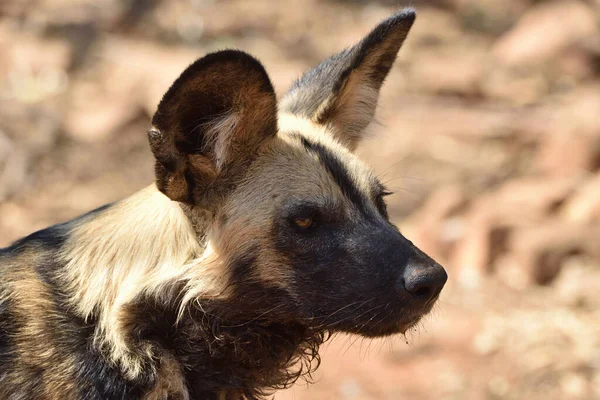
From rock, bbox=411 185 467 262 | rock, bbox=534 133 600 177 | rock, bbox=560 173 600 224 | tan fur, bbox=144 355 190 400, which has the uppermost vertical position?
tan fur, bbox=144 355 190 400

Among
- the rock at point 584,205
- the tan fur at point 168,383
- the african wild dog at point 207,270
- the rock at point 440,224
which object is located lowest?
the rock at point 584,205

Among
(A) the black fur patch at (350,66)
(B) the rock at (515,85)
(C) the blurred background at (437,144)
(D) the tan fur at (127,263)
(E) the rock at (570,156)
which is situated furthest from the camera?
(B) the rock at (515,85)

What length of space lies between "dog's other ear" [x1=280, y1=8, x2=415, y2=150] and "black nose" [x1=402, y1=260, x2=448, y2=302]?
2.82ft

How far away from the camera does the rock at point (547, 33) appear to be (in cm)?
1127

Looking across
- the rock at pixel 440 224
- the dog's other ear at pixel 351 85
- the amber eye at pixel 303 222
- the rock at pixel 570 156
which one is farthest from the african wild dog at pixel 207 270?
the rock at pixel 570 156

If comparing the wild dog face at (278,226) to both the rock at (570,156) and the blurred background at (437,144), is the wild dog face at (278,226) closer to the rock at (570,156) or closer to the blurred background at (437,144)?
the blurred background at (437,144)

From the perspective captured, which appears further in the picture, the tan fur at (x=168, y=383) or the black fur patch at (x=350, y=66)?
the black fur patch at (x=350, y=66)

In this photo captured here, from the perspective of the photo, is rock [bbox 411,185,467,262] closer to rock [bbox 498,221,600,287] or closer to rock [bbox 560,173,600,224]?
rock [bbox 498,221,600,287]

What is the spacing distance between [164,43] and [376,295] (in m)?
8.75

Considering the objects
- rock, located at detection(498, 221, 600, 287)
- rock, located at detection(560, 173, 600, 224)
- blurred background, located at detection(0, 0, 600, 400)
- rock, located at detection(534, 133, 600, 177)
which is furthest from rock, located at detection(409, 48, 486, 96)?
rock, located at detection(498, 221, 600, 287)

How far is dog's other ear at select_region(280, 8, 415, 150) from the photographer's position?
3449 mm

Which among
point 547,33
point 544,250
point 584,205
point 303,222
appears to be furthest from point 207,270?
point 547,33

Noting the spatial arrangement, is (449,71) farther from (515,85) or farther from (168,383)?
(168,383)

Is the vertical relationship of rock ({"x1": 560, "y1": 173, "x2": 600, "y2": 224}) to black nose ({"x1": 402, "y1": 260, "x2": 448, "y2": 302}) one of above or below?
below
